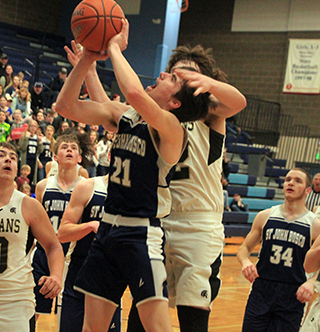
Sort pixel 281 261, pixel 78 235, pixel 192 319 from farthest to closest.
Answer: pixel 281 261 < pixel 78 235 < pixel 192 319

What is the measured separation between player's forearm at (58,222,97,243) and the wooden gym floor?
1.93 m

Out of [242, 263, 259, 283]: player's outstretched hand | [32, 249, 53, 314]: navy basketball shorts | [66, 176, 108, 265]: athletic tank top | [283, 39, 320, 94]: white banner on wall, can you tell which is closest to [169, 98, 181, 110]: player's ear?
[66, 176, 108, 265]: athletic tank top

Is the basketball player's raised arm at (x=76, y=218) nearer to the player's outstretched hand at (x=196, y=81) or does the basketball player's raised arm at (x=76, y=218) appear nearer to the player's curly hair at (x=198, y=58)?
the player's curly hair at (x=198, y=58)

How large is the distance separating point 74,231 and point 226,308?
3.79m

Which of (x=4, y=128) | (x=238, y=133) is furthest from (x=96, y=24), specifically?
(x=238, y=133)

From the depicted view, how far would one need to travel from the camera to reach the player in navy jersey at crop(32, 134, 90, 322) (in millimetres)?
4641

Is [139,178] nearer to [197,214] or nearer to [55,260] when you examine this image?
[197,214]

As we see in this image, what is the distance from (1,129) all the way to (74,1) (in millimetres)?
11743

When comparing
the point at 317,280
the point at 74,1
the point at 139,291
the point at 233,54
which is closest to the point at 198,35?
the point at 233,54

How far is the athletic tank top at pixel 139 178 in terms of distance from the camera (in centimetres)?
256

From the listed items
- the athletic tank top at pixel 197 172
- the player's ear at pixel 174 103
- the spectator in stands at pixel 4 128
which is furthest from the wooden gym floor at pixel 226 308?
the spectator in stands at pixel 4 128

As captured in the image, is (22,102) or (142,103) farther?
(22,102)

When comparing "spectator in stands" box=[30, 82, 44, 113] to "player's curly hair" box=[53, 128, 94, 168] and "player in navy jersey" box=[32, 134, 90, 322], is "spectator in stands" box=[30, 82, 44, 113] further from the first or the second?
"player in navy jersey" box=[32, 134, 90, 322]

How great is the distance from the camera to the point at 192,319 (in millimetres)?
2877
